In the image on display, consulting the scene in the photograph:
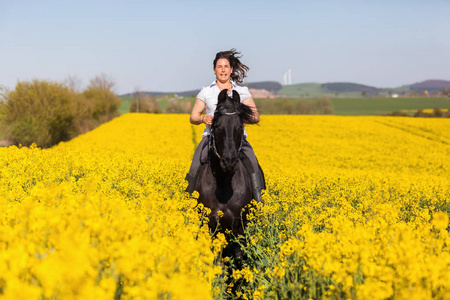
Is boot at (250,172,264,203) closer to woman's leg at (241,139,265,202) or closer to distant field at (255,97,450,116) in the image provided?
woman's leg at (241,139,265,202)

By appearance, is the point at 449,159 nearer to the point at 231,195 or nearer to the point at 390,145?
the point at 390,145

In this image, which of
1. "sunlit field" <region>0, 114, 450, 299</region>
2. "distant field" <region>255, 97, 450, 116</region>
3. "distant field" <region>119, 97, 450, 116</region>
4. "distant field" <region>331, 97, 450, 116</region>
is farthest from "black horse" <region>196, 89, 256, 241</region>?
"distant field" <region>331, 97, 450, 116</region>

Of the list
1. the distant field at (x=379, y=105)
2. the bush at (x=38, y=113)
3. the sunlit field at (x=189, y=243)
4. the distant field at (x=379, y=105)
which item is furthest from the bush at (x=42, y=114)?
the distant field at (x=379, y=105)

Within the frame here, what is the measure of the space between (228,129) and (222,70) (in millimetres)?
1486

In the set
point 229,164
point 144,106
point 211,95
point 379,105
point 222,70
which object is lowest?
point 229,164

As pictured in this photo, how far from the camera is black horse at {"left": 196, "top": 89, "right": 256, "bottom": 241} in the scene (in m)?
4.71

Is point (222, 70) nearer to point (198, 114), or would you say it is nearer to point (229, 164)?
point (198, 114)

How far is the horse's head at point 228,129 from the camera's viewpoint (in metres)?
4.46

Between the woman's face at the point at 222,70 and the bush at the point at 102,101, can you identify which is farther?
the bush at the point at 102,101

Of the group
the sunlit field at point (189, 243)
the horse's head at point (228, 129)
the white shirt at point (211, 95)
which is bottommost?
the sunlit field at point (189, 243)

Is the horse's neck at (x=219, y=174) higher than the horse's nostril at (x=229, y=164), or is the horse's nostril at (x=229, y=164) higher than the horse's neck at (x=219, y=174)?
the horse's nostril at (x=229, y=164)

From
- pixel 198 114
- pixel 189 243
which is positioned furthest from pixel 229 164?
pixel 198 114

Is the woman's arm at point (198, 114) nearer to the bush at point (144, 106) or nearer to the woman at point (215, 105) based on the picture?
the woman at point (215, 105)

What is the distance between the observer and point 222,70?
582 centimetres
